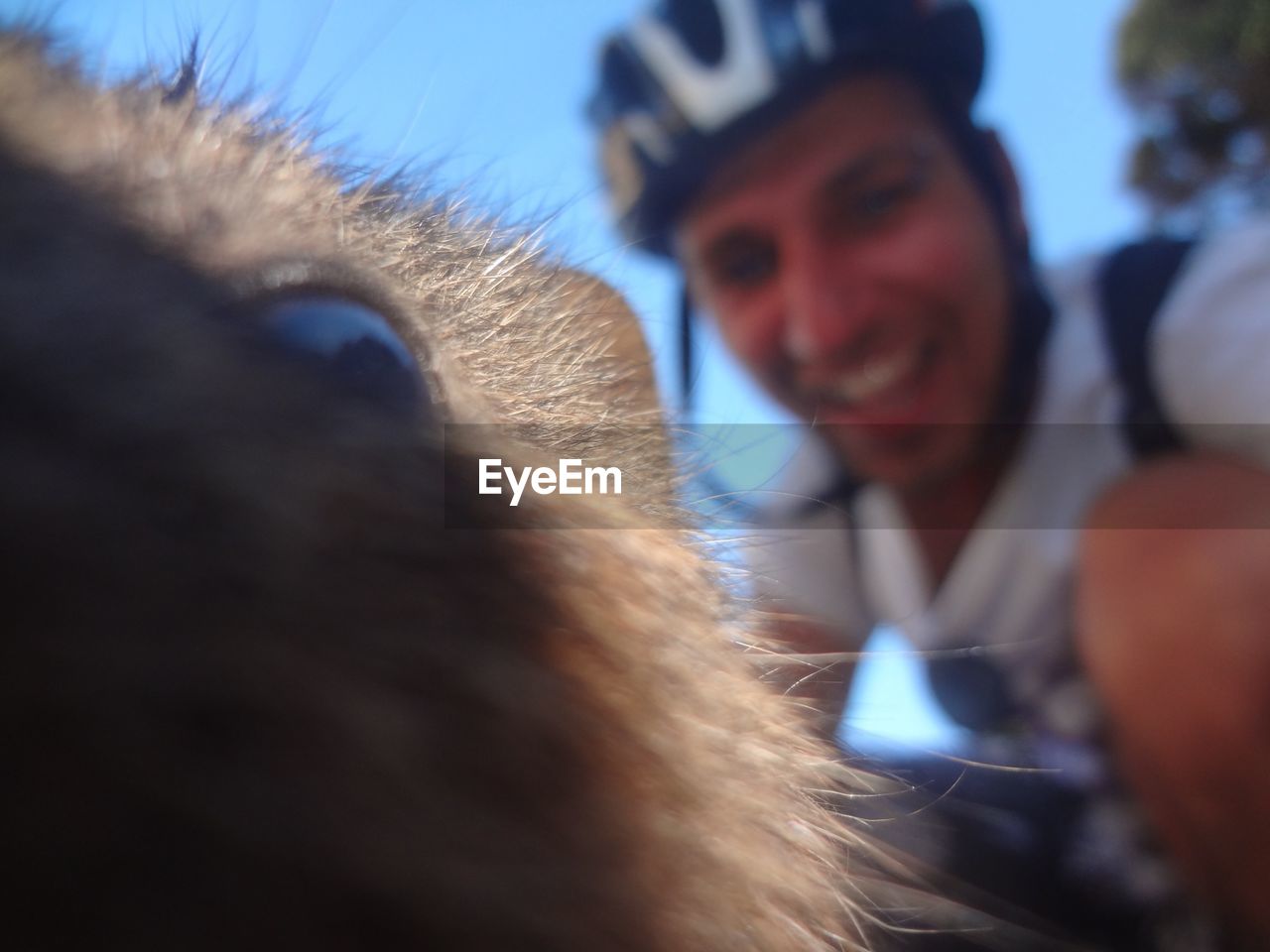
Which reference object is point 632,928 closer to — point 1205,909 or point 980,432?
point 1205,909

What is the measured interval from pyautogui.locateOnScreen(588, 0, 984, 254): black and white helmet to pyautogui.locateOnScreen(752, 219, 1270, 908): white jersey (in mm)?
374

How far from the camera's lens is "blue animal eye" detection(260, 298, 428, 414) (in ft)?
1.79

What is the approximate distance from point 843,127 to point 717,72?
19cm

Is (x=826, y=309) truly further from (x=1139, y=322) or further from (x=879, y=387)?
(x=1139, y=322)

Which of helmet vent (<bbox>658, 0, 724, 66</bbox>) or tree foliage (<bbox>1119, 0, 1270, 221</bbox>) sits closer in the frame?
helmet vent (<bbox>658, 0, 724, 66</bbox>)

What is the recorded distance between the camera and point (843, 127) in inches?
50.1

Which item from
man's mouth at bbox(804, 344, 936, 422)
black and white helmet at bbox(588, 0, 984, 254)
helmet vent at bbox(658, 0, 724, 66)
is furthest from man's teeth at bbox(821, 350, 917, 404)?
helmet vent at bbox(658, 0, 724, 66)

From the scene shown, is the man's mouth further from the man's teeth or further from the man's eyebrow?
the man's eyebrow

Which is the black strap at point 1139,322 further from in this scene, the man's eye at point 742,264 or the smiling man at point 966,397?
the man's eye at point 742,264

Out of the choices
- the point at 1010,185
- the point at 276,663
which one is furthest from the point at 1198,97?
the point at 276,663

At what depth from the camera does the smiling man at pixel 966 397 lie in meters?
1.01

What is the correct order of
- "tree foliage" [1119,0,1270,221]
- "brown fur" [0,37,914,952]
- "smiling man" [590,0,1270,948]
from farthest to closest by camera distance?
1. "tree foliage" [1119,0,1270,221]
2. "smiling man" [590,0,1270,948]
3. "brown fur" [0,37,914,952]

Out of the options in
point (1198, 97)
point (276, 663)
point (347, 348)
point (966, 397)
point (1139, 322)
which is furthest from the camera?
point (1198, 97)

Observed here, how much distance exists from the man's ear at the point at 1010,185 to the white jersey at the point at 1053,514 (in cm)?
10
